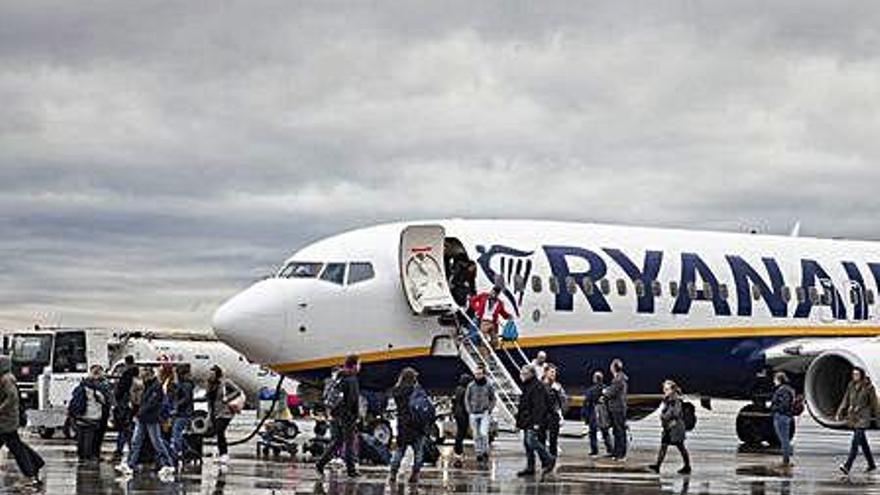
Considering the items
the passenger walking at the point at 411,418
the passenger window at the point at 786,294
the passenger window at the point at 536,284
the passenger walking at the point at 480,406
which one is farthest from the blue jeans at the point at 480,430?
the passenger window at the point at 786,294

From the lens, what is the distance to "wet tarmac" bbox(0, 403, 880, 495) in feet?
72.2

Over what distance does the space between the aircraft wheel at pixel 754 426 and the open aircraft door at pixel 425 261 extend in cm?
982

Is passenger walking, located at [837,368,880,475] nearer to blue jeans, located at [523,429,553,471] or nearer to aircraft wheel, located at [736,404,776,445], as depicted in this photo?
Result: blue jeans, located at [523,429,553,471]

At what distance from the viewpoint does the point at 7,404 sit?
21422 mm

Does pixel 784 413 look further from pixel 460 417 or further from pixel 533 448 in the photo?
pixel 533 448

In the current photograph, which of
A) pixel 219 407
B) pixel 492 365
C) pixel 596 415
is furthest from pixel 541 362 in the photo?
pixel 219 407

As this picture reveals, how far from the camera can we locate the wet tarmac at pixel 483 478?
72.2 feet

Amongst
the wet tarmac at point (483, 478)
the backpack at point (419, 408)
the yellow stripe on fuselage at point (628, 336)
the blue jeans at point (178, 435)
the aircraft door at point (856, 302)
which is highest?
the aircraft door at point (856, 302)

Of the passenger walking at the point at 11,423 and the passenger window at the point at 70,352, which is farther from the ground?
the passenger window at the point at 70,352

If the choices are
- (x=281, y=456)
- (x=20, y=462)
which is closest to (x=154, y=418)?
(x=20, y=462)

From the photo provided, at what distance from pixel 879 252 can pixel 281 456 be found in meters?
16.5

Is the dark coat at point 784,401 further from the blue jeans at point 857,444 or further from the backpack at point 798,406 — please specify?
the blue jeans at point 857,444

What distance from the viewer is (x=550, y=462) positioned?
2573 centimetres

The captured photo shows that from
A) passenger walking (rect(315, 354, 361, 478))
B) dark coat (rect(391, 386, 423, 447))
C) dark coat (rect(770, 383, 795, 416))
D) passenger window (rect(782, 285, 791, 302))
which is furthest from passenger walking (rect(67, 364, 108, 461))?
passenger window (rect(782, 285, 791, 302))
